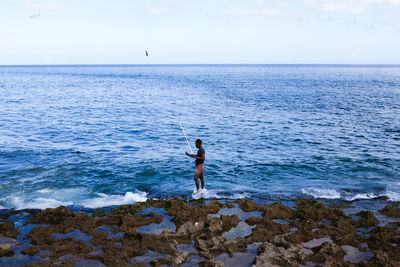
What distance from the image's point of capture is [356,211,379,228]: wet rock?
429 inches

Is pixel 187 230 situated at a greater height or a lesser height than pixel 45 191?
greater

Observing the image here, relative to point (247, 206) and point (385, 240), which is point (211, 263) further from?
point (385, 240)

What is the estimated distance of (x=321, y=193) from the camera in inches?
581

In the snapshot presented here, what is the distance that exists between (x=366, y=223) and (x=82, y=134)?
79.8 feet

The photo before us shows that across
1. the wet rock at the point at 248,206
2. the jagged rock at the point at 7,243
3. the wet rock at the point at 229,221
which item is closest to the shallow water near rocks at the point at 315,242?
the wet rock at the point at 229,221

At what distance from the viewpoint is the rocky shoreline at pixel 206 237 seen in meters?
8.76

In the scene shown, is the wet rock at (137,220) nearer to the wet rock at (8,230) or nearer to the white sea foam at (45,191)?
the wet rock at (8,230)

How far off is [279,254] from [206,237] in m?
2.32

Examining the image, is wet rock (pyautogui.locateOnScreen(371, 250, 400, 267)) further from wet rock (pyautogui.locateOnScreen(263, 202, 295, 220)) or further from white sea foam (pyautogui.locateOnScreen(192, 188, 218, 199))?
white sea foam (pyautogui.locateOnScreen(192, 188, 218, 199))

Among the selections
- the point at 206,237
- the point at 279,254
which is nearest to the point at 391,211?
the point at 279,254

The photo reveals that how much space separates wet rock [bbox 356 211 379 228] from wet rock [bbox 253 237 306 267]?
3.33m

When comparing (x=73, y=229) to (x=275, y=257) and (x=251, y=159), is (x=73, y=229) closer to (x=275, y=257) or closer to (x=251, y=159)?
(x=275, y=257)

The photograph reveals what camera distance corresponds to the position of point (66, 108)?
148 ft

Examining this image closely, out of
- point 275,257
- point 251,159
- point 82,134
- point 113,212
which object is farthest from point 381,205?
point 82,134
